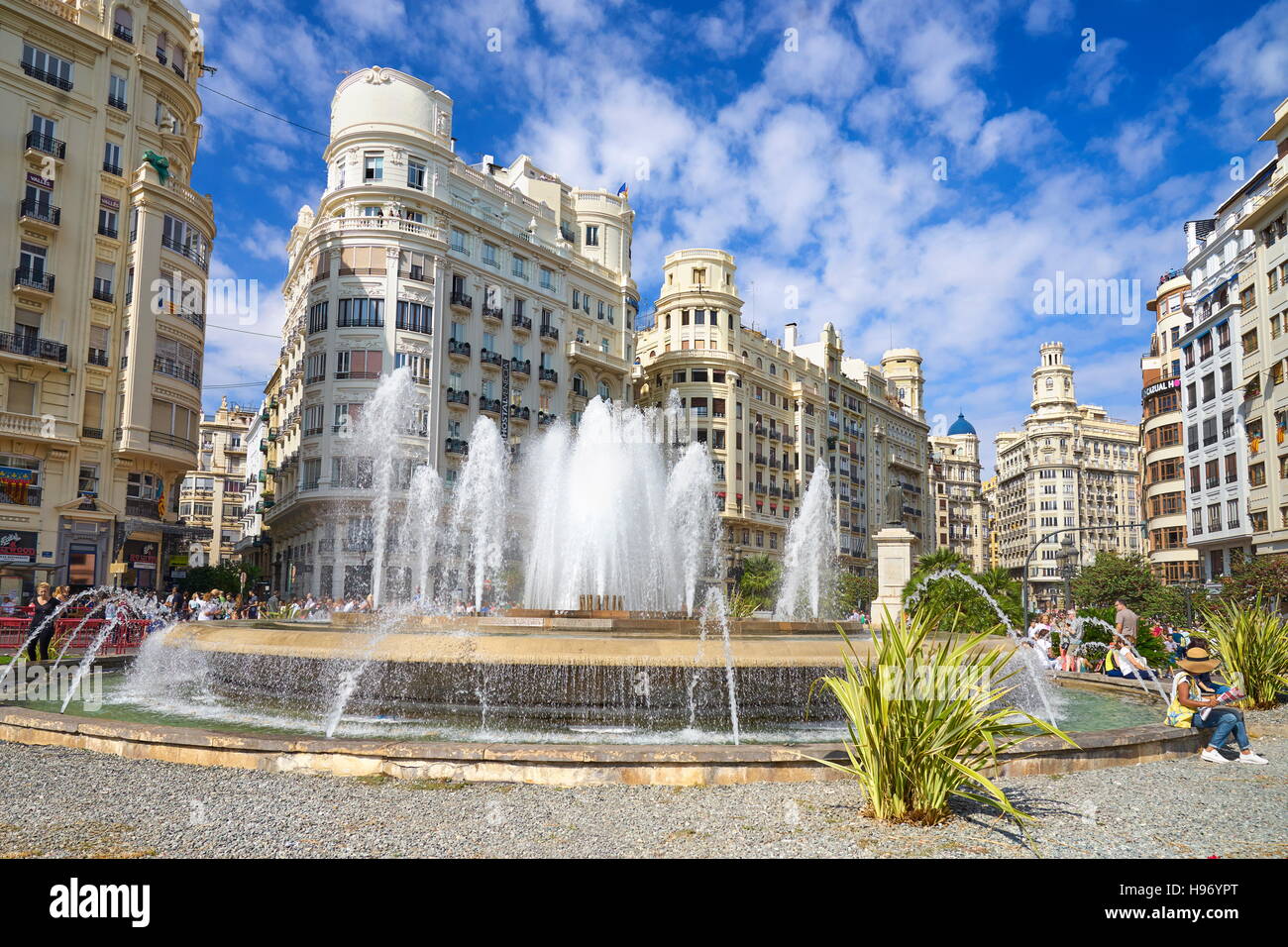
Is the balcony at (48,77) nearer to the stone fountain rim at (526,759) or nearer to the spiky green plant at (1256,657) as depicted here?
the stone fountain rim at (526,759)

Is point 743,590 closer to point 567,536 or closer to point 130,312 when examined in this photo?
point 567,536

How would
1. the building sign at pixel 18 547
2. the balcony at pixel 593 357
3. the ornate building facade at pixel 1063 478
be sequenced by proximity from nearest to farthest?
the building sign at pixel 18 547
the balcony at pixel 593 357
the ornate building facade at pixel 1063 478

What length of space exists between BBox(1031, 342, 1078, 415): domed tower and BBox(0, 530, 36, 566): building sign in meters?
142

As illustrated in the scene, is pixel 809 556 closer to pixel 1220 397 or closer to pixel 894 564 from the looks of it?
pixel 1220 397

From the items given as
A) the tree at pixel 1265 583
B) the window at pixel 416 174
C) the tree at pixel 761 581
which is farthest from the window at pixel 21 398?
the tree at pixel 1265 583

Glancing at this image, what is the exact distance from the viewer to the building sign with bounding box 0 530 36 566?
103 ft

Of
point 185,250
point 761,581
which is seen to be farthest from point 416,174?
point 761,581

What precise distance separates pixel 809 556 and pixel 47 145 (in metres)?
44.8

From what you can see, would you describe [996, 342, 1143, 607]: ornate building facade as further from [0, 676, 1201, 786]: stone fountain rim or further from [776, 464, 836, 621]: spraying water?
[0, 676, 1201, 786]: stone fountain rim

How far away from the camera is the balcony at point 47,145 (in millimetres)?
33844

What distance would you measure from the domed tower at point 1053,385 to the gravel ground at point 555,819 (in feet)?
486

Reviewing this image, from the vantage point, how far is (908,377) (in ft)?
326
